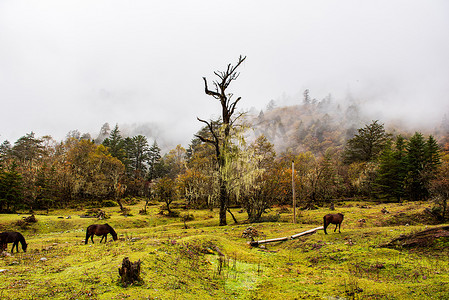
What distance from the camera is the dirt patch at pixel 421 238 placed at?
7738mm

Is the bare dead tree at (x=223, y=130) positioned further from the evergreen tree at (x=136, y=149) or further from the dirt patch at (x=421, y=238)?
the evergreen tree at (x=136, y=149)

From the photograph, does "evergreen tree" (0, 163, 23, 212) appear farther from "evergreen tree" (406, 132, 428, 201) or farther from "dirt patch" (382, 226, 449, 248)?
"evergreen tree" (406, 132, 428, 201)

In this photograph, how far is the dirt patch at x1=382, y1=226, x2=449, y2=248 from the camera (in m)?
7.74

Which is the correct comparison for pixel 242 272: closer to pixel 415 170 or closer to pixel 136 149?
pixel 415 170

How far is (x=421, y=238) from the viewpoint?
8.11 m

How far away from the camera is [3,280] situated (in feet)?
16.0

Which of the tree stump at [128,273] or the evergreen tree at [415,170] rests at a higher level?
the evergreen tree at [415,170]

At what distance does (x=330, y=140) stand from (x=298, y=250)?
12444 centimetres

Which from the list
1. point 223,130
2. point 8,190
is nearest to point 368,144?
point 223,130

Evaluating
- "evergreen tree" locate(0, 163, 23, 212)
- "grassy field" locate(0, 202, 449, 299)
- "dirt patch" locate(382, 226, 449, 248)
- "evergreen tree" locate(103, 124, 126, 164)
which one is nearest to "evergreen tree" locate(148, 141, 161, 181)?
"evergreen tree" locate(103, 124, 126, 164)

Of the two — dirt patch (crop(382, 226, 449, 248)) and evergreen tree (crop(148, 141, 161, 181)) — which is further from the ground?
evergreen tree (crop(148, 141, 161, 181))

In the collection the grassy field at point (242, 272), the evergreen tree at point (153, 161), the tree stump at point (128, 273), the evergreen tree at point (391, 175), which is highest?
the evergreen tree at point (153, 161)

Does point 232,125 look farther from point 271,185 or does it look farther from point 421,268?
point 421,268

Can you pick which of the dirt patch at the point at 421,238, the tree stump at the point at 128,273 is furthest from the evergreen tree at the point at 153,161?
the tree stump at the point at 128,273
